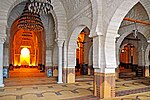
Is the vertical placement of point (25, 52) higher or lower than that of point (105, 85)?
higher

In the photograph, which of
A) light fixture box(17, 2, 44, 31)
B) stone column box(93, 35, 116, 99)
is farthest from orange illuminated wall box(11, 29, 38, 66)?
stone column box(93, 35, 116, 99)

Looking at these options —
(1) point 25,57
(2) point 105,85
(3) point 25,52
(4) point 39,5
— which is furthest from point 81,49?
(2) point 105,85

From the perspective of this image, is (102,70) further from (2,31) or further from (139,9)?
(139,9)

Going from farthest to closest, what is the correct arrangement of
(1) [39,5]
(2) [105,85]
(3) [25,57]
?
(3) [25,57]
(1) [39,5]
(2) [105,85]

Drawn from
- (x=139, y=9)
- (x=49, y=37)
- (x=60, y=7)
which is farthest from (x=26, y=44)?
(x=139, y=9)

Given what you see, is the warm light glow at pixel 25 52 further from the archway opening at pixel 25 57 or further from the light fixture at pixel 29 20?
the light fixture at pixel 29 20

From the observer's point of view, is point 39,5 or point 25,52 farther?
point 25,52

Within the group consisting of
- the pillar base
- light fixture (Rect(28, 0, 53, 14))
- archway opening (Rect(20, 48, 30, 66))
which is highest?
light fixture (Rect(28, 0, 53, 14))

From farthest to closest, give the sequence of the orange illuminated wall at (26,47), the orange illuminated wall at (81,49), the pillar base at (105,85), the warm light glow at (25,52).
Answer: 1. the warm light glow at (25,52)
2. the orange illuminated wall at (26,47)
3. the orange illuminated wall at (81,49)
4. the pillar base at (105,85)

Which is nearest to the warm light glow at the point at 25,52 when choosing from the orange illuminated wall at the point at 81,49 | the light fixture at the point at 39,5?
the orange illuminated wall at the point at 81,49

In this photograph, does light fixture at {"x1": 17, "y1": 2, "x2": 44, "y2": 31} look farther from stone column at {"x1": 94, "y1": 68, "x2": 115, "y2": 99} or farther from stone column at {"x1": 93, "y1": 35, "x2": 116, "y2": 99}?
stone column at {"x1": 94, "y1": 68, "x2": 115, "y2": 99}

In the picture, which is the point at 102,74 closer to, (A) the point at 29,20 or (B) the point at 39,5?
(B) the point at 39,5

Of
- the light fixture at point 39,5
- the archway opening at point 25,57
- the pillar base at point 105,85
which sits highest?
the light fixture at point 39,5

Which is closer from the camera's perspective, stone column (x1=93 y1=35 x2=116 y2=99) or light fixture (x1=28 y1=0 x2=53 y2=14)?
stone column (x1=93 y1=35 x2=116 y2=99)
